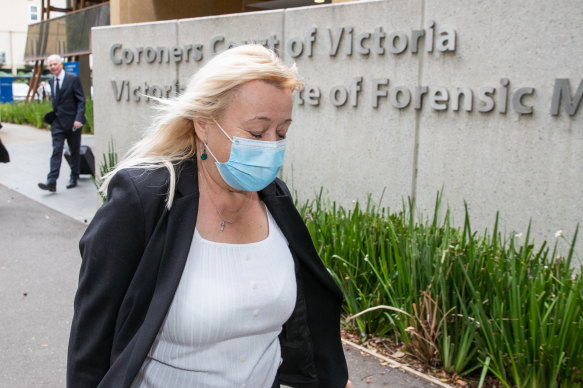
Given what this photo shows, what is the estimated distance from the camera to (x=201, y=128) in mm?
1949

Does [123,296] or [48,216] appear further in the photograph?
[48,216]

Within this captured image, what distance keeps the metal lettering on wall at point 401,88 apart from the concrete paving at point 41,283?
1.98 meters

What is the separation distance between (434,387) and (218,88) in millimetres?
2188

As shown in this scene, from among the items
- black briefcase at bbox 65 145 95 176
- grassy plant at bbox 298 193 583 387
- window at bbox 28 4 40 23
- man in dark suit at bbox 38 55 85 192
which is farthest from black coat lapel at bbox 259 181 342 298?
window at bbox 28 4 40 23

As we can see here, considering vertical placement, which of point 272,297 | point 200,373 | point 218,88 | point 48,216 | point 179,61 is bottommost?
point 48,216

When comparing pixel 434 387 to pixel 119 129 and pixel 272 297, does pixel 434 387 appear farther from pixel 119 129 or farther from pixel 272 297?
pixel 119 129

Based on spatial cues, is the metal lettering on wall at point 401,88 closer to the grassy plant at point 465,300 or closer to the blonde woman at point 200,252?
the grassy plant at point 465,300

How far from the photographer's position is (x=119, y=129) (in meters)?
9.09

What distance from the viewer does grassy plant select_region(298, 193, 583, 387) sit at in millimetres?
2896

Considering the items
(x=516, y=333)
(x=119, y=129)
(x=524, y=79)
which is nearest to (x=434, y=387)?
(x=516, y=333)

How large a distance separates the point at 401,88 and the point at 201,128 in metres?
4.17

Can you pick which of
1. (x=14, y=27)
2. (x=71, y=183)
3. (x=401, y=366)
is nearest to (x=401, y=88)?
(x=401, y=366)

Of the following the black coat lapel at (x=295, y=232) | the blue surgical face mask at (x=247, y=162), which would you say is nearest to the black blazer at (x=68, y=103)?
the black coat lapel at (x=295, y=232)

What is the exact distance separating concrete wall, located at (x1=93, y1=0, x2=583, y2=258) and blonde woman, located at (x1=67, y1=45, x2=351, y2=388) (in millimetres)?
3500
